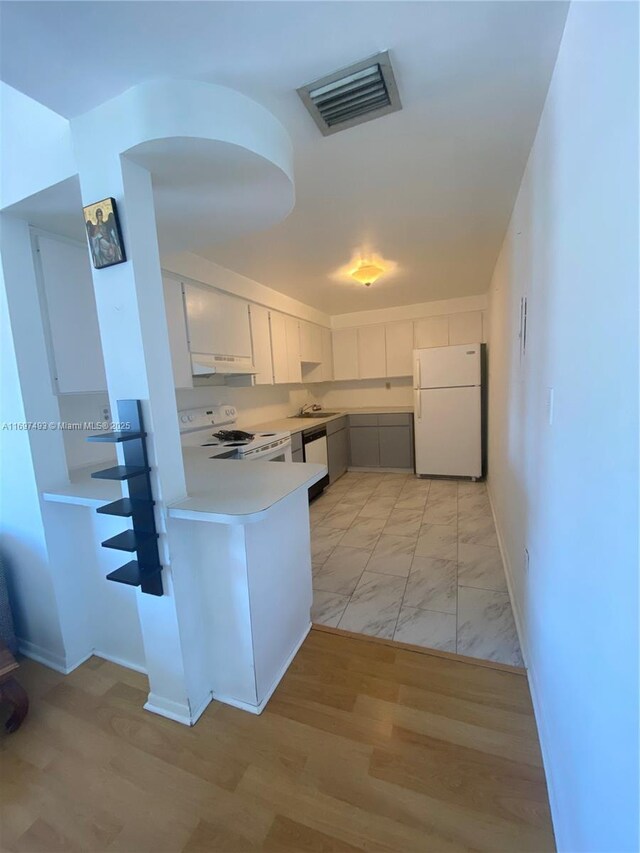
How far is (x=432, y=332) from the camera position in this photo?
4.85 metres

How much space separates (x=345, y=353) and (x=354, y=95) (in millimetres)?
4153

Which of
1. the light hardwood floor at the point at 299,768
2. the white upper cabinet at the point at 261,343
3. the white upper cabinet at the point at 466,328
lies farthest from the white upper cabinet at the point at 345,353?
the light hardwood floor at the point at 299,768

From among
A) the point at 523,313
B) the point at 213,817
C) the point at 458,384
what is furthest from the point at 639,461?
the point at 458,384

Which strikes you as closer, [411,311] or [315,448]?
[315,448]

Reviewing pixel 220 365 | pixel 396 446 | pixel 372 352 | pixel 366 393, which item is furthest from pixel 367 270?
pixel 366 393

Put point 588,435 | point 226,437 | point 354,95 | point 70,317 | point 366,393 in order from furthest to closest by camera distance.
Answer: point 366,393
point 226,437
point 70,317
point 354,95
point 588,435

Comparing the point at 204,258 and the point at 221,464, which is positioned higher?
the point at 204,258

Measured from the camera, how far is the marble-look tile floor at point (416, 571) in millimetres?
1875

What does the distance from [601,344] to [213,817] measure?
180cm

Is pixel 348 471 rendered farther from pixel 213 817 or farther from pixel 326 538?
pixel 213 817

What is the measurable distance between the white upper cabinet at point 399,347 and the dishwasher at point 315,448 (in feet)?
5.29

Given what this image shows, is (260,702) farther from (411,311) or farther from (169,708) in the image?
(411,311)

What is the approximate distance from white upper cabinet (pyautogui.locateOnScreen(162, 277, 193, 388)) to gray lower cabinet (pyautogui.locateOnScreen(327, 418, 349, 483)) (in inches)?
86.8

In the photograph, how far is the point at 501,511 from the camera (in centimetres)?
273
